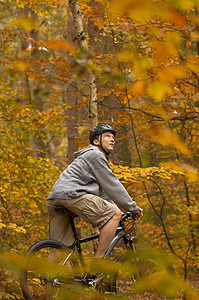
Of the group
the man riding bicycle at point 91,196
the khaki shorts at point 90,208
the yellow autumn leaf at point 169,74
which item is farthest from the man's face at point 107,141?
the yellow autumn leaf at point 169,74

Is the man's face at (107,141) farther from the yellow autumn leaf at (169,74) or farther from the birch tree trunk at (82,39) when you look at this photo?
the yellow autumn leaf at (169,74)

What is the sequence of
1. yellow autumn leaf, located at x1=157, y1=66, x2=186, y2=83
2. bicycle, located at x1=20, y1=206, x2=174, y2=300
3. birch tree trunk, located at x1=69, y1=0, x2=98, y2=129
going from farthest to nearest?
birch tree trunk, located at x1=69, y1=0, x2=98, y2=129 → yellow autumn leaf, located at x1=157, y1=66, x2=186, y2=83 → bicycle, located at x1=20, y1=206, x2=174, y2=300

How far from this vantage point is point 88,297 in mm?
1267

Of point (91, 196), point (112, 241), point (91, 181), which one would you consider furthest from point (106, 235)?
point (91, 181)

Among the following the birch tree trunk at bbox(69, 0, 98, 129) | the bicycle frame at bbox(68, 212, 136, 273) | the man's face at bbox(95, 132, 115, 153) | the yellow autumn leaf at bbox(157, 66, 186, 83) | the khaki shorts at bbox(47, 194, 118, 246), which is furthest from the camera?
the birch tree trunk at bbox(69, 0, 98, 129)

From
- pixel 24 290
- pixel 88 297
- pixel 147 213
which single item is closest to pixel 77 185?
pixel 24 290

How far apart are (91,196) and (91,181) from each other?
7.0 inches

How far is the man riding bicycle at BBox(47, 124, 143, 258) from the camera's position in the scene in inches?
139

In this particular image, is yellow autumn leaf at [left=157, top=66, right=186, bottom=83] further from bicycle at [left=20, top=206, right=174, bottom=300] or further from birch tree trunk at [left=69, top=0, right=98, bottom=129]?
birch tree trunk at [left=69, top=0, right=98, bottom=129]

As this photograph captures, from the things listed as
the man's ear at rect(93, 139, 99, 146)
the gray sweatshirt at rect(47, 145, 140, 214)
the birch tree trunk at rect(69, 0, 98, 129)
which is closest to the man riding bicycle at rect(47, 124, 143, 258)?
the gray sweatshirt at rect(47, 145, 140, 214)

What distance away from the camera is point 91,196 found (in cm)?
357

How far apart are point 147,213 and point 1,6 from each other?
10824mm

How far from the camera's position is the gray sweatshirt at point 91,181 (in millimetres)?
3555

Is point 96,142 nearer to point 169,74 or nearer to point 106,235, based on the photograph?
point 106,235
